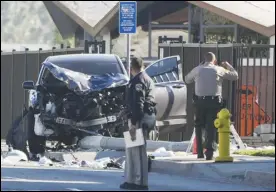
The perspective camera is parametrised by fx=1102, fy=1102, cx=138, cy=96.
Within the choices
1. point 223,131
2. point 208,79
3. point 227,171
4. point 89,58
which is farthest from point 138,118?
point 89,58

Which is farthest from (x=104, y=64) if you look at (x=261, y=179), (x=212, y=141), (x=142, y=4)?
(x=142, y=4)

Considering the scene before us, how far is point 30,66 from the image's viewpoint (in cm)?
2955

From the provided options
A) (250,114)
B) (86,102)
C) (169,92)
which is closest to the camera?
(86,102)

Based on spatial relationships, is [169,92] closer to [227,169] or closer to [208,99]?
[208,99]

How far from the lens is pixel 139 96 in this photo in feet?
45.1

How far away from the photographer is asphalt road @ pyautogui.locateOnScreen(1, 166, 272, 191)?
1419 cm

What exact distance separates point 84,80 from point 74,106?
1.94 ft

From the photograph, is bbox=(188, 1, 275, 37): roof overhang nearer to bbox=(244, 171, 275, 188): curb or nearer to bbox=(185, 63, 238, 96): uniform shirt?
bbox=(185, 63, 238, 96): uniform shirt

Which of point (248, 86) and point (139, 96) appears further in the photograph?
point (248, 86)

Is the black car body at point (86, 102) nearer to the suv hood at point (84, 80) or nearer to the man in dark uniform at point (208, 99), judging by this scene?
the suv hood at point (84, 80)

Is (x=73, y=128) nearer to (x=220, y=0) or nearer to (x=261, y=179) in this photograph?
(x=261, y=179)

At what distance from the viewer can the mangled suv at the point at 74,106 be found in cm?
2019

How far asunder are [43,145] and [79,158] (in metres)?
1.28

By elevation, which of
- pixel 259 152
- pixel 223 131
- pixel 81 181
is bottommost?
pixel 81 181
